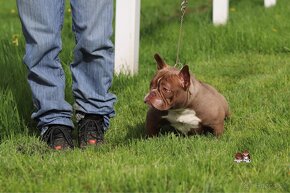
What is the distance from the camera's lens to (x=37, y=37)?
3.78 meters

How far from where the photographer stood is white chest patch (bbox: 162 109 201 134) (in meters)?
4.09

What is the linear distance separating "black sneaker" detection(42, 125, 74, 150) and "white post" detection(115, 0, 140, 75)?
1.85m

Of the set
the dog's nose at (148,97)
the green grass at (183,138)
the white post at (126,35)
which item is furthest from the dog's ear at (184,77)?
the white post at (126,35)

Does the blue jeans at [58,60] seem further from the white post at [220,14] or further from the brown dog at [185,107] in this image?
the white post at [220,14]

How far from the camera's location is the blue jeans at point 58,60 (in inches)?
149

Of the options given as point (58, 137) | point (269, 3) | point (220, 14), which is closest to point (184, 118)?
point (58, 137)

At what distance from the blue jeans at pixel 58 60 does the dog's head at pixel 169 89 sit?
378 mm

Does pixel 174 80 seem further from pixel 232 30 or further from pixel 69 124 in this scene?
pixel 232 30

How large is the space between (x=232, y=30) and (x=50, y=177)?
4441 mm

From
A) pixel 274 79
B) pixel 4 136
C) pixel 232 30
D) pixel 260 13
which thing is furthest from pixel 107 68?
pixel 260 13

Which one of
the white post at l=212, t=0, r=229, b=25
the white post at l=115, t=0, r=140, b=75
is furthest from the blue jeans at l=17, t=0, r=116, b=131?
the white post at l=212, t=0, r=229, b=25

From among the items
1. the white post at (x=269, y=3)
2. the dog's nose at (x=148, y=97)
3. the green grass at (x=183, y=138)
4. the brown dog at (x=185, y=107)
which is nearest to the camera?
the green grass at (x=183, y=138)

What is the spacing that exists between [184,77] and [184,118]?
33cm

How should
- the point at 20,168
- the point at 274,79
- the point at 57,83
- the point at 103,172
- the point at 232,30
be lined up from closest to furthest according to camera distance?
the point at 103,172 → the point at 20,168 → the point at 57,83 → the point at 274,79 → the point at 232,30
